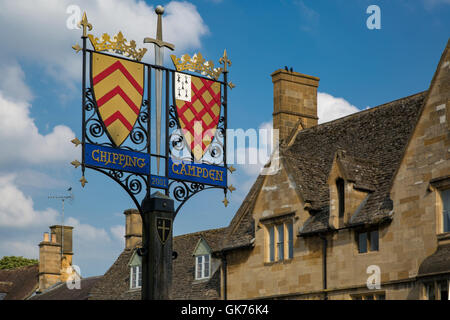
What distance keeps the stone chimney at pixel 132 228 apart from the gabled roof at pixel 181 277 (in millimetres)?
2126

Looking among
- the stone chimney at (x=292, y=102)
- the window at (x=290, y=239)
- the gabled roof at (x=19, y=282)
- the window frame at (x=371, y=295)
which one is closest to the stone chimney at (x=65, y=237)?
the gabled roof at (x=19, y=282)

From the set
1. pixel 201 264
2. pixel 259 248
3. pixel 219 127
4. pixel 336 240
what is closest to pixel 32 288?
pixel 201 264

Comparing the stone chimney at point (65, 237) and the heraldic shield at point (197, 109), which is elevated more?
the stone chimney at point (65, 237)

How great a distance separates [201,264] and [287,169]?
31.8 feet

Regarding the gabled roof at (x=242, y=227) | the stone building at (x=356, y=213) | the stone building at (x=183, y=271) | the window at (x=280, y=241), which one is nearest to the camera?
the stone building at (x=356, y=213)

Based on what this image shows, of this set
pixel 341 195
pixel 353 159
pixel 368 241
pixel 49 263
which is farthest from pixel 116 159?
pixel 49 263

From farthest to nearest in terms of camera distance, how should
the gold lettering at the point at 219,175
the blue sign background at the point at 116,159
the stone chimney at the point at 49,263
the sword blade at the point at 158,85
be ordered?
1. the stone chimney at the point at 49,263
2. the gold lettering at the point at 219,175
3. the sword blade at the point at 158,85
4. the blue sign background at the point at 116,159

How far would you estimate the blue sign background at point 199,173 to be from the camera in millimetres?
14503

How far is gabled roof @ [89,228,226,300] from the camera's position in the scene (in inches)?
1454

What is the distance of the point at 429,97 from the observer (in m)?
26.9

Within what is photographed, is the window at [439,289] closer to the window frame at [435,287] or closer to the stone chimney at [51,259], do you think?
the window frame at [435,287]

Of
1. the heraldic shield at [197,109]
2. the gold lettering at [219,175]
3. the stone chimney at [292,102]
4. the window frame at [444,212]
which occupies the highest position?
the stone chimney at [292,102]

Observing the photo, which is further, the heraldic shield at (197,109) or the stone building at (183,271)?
the stone building at (183,271)
